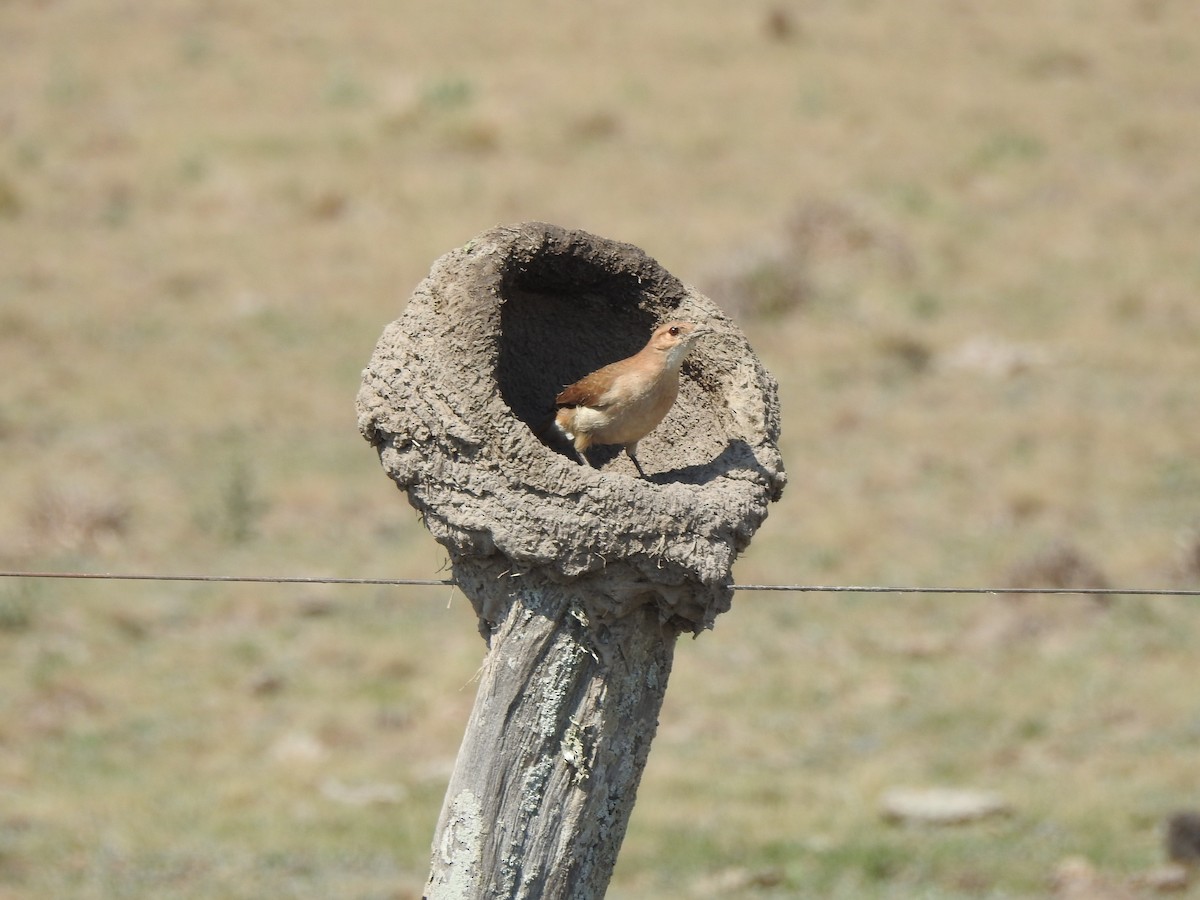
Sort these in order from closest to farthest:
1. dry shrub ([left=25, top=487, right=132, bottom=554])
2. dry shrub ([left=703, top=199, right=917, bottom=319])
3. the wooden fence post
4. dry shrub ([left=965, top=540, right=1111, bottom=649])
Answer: the wooden fence post
dry shrub ([left=965, top=540, right=1111, bottom=649])
dry shrub ([left=25, top=487, right=132, bottom=554])
dry shrub ([left=703, top=199, right=917, bottom=319])

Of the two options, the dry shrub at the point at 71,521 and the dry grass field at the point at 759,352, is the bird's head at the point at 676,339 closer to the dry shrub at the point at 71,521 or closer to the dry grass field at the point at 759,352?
the dry grass field at the point at 759,352

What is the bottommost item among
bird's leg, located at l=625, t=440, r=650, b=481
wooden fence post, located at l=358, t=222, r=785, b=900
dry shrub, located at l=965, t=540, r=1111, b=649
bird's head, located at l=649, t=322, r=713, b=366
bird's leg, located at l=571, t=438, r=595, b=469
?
wooden fence post, located at l=358, t=222, r=785, b=900

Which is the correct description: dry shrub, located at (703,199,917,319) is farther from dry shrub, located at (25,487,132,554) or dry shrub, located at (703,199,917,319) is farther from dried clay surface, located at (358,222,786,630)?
dried clay surface, located at (358,222,786,630)

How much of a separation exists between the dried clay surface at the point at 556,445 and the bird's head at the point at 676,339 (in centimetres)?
7

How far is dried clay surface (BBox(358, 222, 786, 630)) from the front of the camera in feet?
15.9

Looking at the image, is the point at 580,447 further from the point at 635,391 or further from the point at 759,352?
the point at 759,352

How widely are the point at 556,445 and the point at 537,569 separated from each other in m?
1.63

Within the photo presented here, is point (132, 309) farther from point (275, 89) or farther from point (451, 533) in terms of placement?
point (451, 533)

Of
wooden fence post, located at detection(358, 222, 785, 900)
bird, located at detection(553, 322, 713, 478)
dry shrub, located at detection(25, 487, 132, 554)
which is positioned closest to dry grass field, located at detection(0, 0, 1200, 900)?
dry shrub, located at detection(25, 487, 132, 554)

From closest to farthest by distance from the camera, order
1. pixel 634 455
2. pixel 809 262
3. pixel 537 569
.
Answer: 1. pixel 537 569
2. pixel 634 455
3. pixel 809 262

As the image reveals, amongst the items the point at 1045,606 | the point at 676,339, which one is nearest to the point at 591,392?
the point at 676,339

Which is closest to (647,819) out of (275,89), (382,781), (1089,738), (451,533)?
(382,781)

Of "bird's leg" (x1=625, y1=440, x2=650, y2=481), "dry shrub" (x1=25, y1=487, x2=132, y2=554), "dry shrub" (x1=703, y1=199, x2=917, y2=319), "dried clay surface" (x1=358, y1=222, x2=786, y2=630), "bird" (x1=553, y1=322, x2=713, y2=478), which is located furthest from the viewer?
"dry shrub" (x1=703, y1=199, x2=917, y2=319)

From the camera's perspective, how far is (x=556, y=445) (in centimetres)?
646
